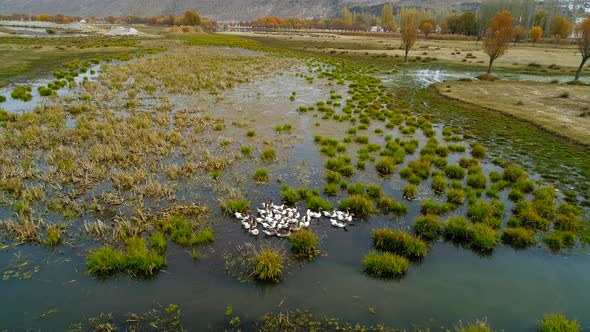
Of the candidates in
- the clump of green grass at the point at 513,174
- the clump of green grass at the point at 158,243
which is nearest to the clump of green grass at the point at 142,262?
the clump of green grass at the point at 158,243

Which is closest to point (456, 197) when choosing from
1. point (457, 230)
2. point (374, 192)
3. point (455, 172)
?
point (457, 230)

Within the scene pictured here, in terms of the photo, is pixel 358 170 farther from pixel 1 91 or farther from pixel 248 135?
pixel 1 91

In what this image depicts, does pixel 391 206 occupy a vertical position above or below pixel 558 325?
above

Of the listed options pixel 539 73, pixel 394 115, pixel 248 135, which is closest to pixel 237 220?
pixel 248 135

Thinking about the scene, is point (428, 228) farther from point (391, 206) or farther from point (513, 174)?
point (513, 174)

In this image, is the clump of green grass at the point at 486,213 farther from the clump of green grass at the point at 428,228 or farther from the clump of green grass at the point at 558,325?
the clump of green grass at the point at 558,325

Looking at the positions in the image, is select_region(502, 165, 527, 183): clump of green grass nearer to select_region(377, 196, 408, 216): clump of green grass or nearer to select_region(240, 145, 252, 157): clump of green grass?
select_region(377, 196, 408, 216): clump of green grass
